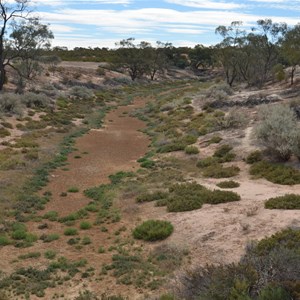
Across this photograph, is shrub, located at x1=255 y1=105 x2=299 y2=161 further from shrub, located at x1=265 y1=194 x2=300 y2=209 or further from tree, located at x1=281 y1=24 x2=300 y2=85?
tree, located at x1=281 y1=24 x2=300 y2=85

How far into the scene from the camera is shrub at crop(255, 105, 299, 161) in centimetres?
1967

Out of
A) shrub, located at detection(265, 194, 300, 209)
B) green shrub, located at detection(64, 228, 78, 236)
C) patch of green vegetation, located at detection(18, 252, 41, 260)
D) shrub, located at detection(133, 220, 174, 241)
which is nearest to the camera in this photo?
patch of green vegetation, located at detection(18, 252, 41, 260)

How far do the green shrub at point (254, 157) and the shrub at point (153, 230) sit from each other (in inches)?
346

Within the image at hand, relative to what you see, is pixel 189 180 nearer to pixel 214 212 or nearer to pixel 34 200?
pixel 214 212

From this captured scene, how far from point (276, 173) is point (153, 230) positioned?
7825 millimetres

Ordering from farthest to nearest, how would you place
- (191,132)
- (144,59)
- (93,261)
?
(144,59) → (191,132) → (93,261)

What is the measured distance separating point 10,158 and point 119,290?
14978 millimetres

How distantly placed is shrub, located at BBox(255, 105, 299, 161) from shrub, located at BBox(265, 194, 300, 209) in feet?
19.3

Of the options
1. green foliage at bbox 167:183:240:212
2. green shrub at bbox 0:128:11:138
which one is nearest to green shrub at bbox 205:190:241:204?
green foliage at bbox 167:183:240:212

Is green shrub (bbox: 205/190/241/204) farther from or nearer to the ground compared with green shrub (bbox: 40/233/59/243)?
farther from the ground

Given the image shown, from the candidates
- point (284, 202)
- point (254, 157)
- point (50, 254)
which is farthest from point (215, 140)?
point (50, 254)

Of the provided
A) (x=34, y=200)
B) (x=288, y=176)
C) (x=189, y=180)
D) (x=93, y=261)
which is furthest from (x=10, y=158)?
(x=288, y=176)

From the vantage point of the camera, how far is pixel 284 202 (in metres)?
13.7

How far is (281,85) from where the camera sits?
5184 centimetres
